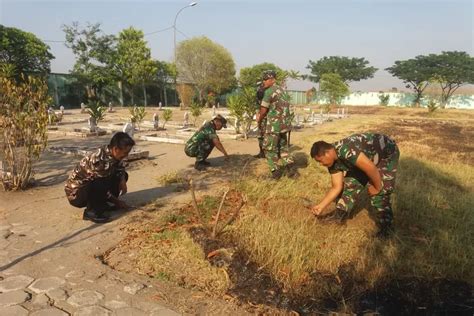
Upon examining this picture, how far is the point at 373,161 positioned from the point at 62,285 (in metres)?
2.97

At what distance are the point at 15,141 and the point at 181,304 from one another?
3.92m

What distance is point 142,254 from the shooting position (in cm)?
338

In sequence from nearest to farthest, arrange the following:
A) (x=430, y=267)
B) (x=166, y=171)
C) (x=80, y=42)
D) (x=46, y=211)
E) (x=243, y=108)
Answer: (x=430, y=267) → (x=46, y=211) → (x=166, y=171) → (x=243, y=108) → (x=80, y=42)

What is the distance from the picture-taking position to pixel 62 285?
9.41 ft

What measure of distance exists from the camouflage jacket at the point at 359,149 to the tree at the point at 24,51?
1082 inches

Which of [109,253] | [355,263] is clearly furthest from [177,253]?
[355,263]

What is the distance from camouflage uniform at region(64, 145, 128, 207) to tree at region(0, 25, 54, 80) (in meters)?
25.7

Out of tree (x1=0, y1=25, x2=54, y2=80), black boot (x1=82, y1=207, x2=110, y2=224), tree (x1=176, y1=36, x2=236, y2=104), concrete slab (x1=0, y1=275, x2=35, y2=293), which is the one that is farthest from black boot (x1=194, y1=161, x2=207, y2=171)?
tree (x1=176, y1=36, x2=236, y2=104)

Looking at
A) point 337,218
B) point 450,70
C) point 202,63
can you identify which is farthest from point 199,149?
point 450,70

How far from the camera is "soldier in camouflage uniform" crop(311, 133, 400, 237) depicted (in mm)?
3502

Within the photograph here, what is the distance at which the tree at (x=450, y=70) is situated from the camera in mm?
42853

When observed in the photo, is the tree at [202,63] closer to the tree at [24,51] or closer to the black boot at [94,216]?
the tree at [24,51]

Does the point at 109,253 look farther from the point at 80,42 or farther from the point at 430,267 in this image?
the point at 80,42

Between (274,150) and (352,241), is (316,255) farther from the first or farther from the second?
(274,150)
